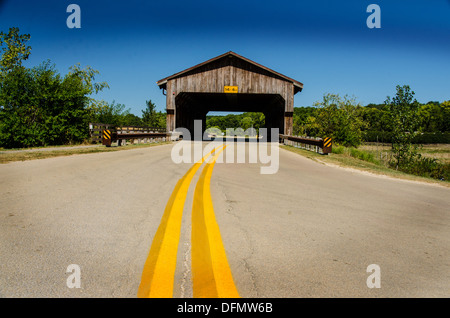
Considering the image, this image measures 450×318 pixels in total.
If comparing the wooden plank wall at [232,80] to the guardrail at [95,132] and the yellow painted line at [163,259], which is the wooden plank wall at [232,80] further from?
the yellow painted line at [163,259]

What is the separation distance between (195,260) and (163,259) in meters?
0.27

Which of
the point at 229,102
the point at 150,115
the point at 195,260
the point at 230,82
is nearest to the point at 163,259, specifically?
the point at 195,260

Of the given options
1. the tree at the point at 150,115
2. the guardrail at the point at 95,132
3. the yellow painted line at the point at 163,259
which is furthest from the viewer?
the tree at the point at 150,115

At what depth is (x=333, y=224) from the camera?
387cm

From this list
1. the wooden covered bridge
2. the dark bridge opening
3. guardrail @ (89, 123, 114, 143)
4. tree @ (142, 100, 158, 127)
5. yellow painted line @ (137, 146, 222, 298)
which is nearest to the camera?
yellow painted line @ (137, 146, 222, 298)

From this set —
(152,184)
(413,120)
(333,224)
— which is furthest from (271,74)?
(333,224)

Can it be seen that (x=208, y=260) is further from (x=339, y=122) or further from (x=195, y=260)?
(x=339, y=122)

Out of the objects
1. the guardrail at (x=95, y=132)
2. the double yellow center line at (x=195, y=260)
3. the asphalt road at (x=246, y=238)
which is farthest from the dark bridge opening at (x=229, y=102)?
the double yellow center line at (x=195, y=260)

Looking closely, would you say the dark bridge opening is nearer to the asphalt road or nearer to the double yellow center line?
the asphalt road

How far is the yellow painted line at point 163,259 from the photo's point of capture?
2.12 meters

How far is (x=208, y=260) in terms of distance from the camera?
8.64 feet

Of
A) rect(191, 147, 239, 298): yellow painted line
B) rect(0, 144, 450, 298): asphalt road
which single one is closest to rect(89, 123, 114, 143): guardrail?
rect(0, 144, 450, 298): asphalt road

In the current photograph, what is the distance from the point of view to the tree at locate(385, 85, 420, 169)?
19656mm
